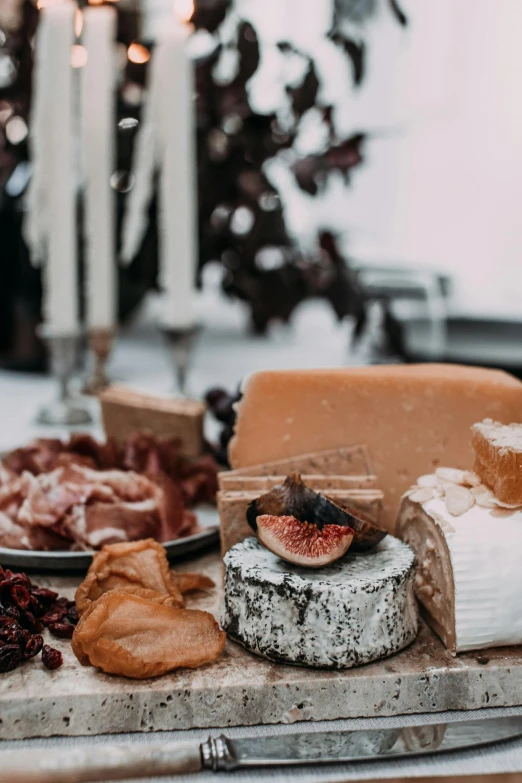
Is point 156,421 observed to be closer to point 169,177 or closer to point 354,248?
point 169,177

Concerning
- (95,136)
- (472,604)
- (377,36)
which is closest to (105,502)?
(472,604)

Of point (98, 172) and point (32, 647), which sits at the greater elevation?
point (98, 172)

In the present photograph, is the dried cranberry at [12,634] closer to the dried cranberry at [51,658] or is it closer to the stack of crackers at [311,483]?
the dried cranberry at [51,658]

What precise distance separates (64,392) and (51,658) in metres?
1.04

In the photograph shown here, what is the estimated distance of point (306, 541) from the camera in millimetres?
841

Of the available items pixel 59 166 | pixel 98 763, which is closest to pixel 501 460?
pixel 98 763

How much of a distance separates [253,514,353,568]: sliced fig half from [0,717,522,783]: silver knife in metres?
0.17

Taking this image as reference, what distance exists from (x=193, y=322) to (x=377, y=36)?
238 centimetres

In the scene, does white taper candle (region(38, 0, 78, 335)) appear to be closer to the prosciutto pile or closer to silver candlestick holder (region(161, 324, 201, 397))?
silver candlestick holder (region(161, 324, 201, 397))

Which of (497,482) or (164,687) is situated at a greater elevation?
(497,482)

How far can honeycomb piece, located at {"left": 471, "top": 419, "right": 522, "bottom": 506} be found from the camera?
86 centimetres

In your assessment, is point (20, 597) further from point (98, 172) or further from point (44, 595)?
point (98, 172)

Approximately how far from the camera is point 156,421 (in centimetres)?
142

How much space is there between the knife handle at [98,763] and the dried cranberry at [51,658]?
0.12m
